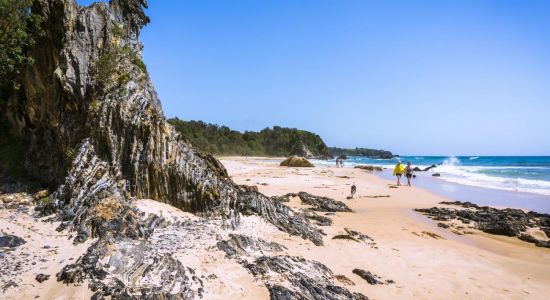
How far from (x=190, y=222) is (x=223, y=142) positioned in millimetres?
77227

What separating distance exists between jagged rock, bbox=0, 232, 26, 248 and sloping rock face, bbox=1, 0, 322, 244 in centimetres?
104

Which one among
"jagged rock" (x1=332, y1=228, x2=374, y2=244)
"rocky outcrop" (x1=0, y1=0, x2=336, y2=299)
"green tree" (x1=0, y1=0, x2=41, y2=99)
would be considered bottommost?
"jagged rock" (x1=332, y1=228, x2=374, y2=244)

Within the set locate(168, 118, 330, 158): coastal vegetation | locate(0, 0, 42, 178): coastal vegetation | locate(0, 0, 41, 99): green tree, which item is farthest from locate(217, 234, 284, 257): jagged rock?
locate(168, 118, 330, 158): coastal vegetation

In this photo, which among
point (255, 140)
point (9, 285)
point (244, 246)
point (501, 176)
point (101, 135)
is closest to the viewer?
point (9, 285)

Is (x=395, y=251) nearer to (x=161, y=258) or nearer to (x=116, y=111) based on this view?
(x=161, y=258)

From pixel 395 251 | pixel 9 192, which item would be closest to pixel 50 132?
pixel 9 192

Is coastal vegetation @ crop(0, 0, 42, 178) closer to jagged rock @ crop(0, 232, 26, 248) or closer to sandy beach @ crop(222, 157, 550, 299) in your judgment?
jagged rock @ crop(0, 232, 26, 248)

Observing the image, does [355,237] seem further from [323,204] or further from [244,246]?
[323,204]

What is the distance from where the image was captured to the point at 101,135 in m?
8.59

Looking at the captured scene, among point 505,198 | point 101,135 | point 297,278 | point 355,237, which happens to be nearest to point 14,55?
point 101,135

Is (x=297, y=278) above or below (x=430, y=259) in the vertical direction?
above

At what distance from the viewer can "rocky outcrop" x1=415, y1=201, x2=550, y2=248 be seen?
11.9 meters

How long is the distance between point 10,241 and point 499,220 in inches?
614

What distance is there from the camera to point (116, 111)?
348 inches
